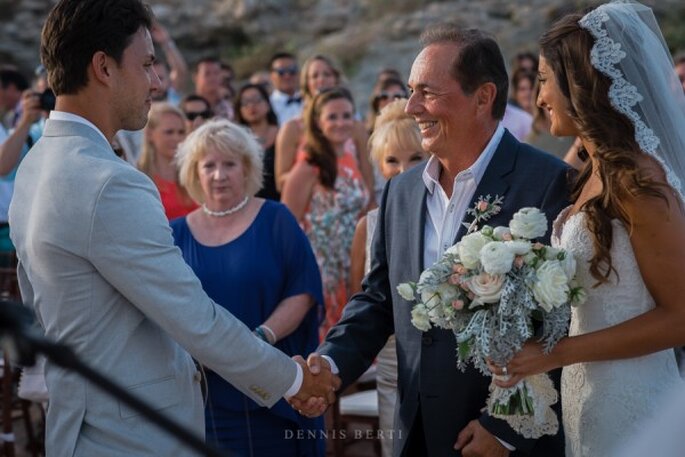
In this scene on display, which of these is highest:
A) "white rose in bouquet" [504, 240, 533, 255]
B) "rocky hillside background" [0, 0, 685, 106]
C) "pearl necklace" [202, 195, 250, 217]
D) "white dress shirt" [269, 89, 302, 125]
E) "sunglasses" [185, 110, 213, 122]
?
"white rose in bouquet" [504, 240, 533, 255]

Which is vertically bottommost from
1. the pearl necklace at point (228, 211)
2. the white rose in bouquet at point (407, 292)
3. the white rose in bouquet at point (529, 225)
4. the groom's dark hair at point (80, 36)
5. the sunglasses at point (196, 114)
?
the sunglasses at point (196, 114)

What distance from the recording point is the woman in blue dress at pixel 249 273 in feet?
17.6

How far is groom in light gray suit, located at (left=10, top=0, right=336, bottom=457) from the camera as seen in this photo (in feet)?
11.6

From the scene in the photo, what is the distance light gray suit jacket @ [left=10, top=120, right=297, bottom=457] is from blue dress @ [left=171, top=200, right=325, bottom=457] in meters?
1.65

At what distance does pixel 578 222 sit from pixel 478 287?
17.4 inches

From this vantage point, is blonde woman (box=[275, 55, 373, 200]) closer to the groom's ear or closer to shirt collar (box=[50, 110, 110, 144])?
the groom's ear

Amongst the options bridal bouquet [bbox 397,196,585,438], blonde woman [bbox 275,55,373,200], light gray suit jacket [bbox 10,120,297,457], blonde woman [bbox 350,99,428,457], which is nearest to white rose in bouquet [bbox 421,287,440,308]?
bridal bouquet [bbox 397,196,585,438]

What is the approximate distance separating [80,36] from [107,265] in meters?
0.78

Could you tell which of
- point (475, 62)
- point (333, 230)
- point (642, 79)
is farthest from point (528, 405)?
point (333, 230)

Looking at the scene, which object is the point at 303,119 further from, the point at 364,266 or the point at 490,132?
the point at 490,132

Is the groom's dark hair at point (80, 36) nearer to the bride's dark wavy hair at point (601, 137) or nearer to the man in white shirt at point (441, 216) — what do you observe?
the man in white shirt at point (441, 216)

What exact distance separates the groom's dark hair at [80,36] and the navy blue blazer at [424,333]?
131 cm

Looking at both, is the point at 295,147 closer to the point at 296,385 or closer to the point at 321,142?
the point at 321,142

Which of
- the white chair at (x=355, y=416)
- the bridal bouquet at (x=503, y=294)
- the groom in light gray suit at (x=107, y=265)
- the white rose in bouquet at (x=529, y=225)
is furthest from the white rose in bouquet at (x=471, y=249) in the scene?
the white chair at (x=355, y=416)
